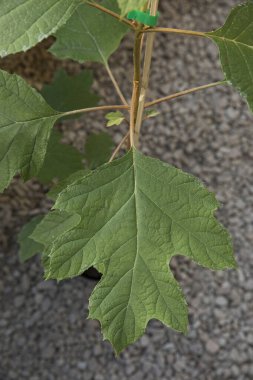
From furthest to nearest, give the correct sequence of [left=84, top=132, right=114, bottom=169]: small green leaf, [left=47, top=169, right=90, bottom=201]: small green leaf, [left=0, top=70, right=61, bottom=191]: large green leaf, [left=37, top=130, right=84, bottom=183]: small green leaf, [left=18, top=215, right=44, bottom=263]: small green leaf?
[left=84, top=132, right=114, bottom=169]: small green leaf, [left=18, top=215, right=44, bottom=263]: small green leaf, [left=37, top=130, right=84, bottom=183]: small green leaf, [left=47, top=169, right=90, bottom=201]: small green leaf, [left=0, top=70, right=61, bottom=191]: large green leaf

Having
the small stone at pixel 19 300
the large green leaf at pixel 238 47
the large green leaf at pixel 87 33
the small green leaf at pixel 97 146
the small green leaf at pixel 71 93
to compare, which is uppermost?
the large green leaf at pixel 238 47

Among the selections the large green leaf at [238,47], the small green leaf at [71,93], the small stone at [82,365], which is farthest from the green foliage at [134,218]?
the small stone at [82,365]

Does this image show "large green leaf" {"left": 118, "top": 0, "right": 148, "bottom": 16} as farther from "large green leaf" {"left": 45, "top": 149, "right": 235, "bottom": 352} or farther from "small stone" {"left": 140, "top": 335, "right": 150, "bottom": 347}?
"small stone" {"left": 140, "top": 335, "right": 150, "bottom": 347}

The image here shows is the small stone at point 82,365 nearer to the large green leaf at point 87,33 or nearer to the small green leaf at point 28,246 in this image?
the small green leaf at point 28,246

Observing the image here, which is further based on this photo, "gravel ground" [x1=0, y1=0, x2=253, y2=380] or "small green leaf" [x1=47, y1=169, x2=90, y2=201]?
"gravel ground" [x1=0, y1=0, x2=253, y2=380]

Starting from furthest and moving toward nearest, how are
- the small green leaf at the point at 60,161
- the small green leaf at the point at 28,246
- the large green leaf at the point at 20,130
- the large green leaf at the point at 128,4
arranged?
the small green leaf at the point at 28,246
the small green leaf at the point at 60,161
the large green leaf at the point at 20,130
the large green leaf at the point at 128,4

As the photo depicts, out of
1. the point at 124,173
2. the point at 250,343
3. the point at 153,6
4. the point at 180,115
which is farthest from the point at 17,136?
the point at 180,115

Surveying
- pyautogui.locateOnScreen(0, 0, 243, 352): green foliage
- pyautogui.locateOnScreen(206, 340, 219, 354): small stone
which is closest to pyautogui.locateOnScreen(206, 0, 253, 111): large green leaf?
pyautogui.locateOnScreen(0, 0, 243, 352): green foliage
